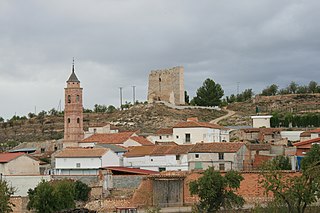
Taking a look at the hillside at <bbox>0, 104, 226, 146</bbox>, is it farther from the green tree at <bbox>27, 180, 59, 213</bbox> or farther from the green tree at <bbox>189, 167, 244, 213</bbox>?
the green tree at <bbox>189, 167, 244, 213</bbox>

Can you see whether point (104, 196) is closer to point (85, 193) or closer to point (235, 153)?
point (85, 193)

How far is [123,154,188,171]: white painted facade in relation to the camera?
148 ft

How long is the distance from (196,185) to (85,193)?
8.53 meters

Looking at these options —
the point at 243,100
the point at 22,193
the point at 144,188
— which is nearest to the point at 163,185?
the point at 144,188

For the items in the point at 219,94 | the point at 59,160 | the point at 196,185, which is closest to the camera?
the point at 196,185

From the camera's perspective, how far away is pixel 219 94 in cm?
9481

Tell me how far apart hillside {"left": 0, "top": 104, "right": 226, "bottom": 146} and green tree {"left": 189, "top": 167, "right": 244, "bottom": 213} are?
3911 cm

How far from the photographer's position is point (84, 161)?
44.2 metres

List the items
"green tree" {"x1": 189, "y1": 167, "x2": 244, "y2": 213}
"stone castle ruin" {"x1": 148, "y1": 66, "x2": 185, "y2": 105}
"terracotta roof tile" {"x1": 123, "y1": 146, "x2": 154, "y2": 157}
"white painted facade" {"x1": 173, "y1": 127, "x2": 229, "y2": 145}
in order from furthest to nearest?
"stone castle ruin" {"x1": 148, "y1": 66, "x2": 185, "y2": 105}, "white painted facade" {"x1": 173, "y1": 127, "x2": 229, "y2": 145}, "terracotta roof tile" {"x1": 123, "y1": 146, "x2": 154, "y2": 157}, "green tree" {"x1": 189, "y1": 167, "x2": 244, "y2": 213}

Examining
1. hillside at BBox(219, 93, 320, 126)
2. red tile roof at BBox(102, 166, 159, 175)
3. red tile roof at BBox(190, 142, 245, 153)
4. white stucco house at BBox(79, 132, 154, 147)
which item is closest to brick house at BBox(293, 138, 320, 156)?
red tile roof at BBox(190, 142, 245, 153)

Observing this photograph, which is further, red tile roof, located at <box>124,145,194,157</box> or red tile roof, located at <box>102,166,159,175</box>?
red tile roof, located at <box>124,145,194,157</box>

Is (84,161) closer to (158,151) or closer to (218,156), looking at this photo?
(158,151)

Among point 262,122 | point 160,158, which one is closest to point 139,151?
point 160,158

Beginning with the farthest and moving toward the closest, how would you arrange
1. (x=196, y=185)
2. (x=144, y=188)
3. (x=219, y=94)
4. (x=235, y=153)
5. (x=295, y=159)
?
(x=219, y=94)
(x=235, y=153)
(x=295, y=159)
(x=144, y=188)
(x=196, y=185)
